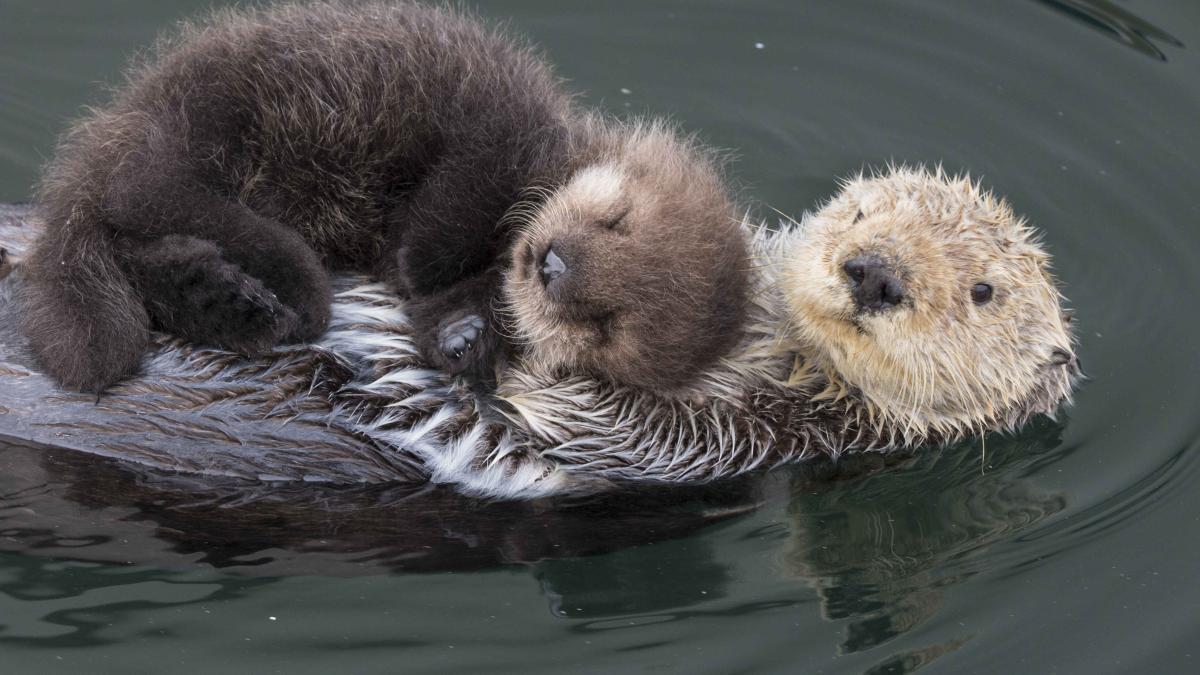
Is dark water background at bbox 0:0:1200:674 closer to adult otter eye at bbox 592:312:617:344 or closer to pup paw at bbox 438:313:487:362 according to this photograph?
pup paw at bbox 438:313:487:362

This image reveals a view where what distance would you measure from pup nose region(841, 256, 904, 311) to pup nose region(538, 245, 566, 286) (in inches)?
31.8

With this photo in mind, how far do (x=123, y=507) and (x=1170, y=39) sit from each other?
507 cm

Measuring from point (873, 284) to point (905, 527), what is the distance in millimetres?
1027

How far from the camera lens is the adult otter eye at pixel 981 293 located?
381 cm

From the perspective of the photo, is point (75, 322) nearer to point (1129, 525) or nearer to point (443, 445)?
point (443, 445)

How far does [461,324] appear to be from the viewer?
3818mm

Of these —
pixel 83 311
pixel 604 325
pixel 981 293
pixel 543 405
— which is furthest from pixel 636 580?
pixel 83 311

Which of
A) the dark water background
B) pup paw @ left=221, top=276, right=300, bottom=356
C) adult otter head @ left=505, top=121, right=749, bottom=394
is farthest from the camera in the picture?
the dark water background

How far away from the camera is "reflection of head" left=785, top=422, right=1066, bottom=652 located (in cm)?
398

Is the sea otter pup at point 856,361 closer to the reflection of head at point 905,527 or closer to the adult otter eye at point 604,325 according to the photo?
the reflection of head at point 905,527

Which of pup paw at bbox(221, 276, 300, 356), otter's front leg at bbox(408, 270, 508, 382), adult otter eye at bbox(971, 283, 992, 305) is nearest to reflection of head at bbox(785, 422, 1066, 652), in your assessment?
adult otter eye at bbox(971, 283, 992, 305)

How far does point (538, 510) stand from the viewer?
13.3 ft

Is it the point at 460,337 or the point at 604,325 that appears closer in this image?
the point at 604,325

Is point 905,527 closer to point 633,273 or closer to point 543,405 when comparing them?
point 543,405
